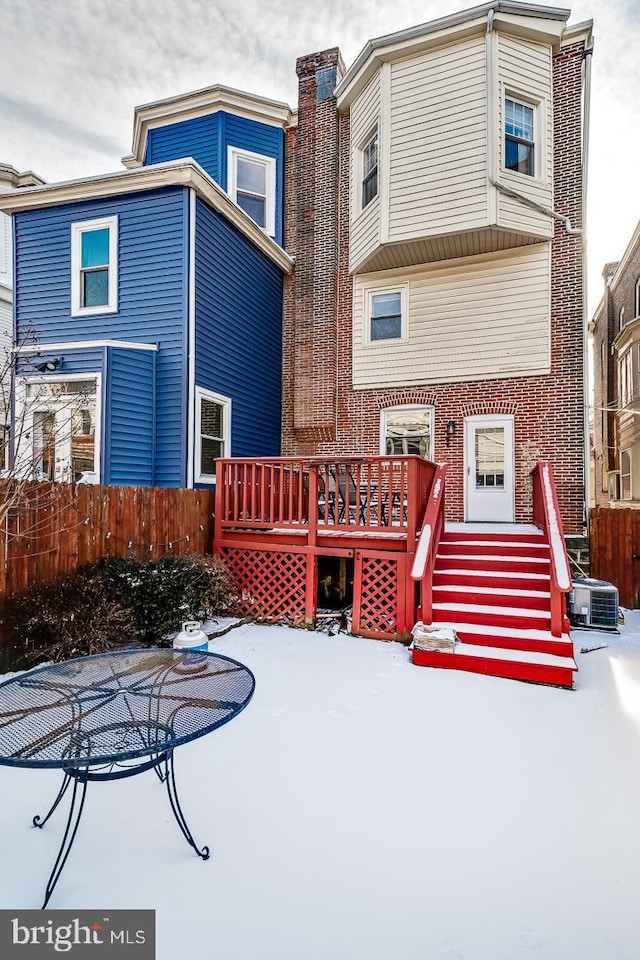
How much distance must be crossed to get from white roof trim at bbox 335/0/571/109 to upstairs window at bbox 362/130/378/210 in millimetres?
1152

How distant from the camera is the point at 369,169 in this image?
9164 millimetres

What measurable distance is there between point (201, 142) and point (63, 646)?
10.8m

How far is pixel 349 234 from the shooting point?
965 centimetres

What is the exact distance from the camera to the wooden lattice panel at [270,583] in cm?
611

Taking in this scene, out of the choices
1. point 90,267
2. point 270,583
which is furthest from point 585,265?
point 90,267

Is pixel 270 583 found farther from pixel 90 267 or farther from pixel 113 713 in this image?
pixel 90 267

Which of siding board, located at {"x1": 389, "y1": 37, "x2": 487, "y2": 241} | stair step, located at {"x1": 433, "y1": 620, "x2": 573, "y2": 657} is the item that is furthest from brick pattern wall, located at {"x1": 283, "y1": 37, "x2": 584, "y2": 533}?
stair step, located at {"x1": 433, "y1": 620, "x2": 573, "y2": 657}

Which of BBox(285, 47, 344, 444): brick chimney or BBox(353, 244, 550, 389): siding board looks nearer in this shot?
BBox(353, 244, 550, 389): siding board

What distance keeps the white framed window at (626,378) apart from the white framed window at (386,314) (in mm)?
9765

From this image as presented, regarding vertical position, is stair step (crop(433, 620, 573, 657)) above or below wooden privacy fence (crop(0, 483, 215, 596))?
below

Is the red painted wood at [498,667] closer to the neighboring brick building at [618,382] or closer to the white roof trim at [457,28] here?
the white roof trim at [457,28]

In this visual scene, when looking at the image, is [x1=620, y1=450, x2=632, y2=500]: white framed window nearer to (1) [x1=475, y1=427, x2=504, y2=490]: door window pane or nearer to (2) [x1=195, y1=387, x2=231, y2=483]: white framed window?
(1) [x1=475, y1=427, x2=504, y2=490]: door window pane

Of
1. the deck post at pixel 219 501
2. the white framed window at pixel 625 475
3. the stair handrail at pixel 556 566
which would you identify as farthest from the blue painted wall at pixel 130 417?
the white framed window at pixel 625 475

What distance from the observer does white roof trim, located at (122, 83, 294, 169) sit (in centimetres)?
1002
